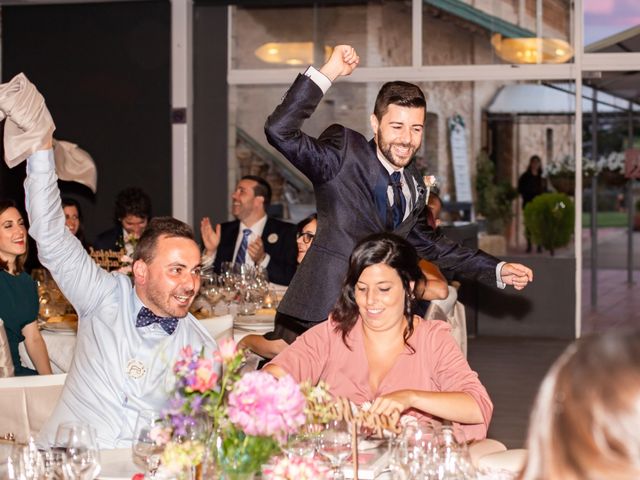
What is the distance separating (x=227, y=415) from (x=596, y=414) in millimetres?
1171

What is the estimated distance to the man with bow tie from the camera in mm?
3199

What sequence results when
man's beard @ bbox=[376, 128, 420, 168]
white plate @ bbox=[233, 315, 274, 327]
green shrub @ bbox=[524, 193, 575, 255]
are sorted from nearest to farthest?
man's beard @ bbox=[376, 128, 420, 168], white plate @ bbox=[233, 315, 274, 327], green shrub @ bbox=[524, 193, 575, 255]

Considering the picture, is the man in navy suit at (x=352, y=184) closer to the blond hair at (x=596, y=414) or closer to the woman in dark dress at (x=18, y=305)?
the woman in dark dress at (x=18, y=305)

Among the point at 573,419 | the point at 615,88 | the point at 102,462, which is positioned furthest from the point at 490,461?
the point at 615,88

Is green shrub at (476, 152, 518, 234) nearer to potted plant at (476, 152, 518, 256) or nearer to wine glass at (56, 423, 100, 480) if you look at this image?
potted plant at (476, 152, 518, 256)

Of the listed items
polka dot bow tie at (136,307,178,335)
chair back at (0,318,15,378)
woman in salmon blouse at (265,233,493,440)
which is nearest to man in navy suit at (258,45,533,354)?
woman in salmon blouse at (265,233,493,440)

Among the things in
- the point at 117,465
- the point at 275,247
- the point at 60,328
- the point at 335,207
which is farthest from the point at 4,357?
the point at 275,247

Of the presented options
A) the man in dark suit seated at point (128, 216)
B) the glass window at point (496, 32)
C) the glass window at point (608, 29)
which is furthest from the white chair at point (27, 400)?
the glass window at point (608, 29)

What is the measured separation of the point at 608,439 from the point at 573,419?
0.04 m

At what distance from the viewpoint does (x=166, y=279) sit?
3299 millimetres

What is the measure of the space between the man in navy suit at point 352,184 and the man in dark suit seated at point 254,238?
332 centimetres

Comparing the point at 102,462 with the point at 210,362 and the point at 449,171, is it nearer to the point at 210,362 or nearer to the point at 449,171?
the point at 210,362

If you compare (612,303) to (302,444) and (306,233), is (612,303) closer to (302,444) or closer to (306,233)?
(306,233)

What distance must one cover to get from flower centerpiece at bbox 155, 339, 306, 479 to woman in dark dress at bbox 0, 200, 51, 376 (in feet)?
9.40
